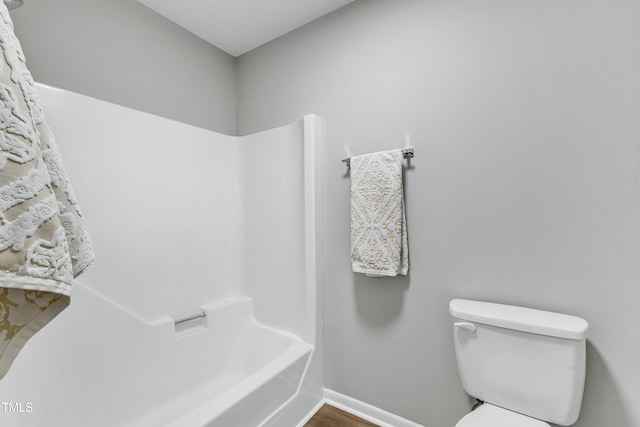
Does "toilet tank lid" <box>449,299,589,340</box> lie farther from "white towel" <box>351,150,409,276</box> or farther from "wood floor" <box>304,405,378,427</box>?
"wood floor" <box>304,405,378,427</box>

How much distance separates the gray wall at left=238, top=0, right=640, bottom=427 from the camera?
1.06m

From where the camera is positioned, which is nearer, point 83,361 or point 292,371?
point 83,361

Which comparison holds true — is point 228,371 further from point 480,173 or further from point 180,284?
point 480,173

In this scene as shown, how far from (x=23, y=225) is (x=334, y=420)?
1721mm

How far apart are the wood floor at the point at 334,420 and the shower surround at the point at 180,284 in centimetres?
8

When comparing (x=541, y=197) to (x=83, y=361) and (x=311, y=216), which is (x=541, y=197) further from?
(x=83, y=361)

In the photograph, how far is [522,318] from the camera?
109 cm

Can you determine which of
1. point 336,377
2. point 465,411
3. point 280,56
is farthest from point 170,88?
point 465,411

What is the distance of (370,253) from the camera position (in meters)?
1.49

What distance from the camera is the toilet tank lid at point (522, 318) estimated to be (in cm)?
100

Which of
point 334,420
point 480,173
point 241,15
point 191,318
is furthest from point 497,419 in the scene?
point 241,15

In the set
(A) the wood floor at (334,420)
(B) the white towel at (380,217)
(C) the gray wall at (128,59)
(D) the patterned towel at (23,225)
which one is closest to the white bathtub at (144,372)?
(A) the wood floor at (334,420)

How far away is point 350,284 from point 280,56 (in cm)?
164

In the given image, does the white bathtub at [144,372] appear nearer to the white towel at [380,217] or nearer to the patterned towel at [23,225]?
the white towel at [380,217]
